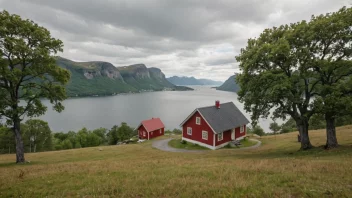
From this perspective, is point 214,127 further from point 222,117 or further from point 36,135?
point 36,135

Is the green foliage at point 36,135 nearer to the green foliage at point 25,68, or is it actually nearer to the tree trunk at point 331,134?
the green foliage at point 25,68

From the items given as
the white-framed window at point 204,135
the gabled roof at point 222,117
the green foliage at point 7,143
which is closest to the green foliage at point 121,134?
the green foliage at point 7,143

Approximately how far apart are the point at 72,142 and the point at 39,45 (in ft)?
191

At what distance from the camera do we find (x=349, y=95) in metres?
18.6

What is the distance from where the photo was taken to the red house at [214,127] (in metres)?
37.1

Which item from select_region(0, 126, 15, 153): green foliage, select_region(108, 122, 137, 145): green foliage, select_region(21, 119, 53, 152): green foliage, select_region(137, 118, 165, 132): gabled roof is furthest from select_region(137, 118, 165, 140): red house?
select_region(0, 126, 15, 153): green foliage

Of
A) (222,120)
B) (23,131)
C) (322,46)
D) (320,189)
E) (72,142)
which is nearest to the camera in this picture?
(320,189)

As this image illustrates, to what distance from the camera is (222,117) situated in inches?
1601

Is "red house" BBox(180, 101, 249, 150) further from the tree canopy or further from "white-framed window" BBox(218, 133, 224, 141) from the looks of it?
the tree canopy

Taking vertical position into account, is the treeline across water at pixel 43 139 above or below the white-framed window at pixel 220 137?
below

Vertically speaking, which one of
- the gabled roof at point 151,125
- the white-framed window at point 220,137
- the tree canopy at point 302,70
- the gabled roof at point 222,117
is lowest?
the white-framed window at point 220,137

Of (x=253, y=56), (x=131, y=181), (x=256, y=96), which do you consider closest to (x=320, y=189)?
(x=131, y=181)

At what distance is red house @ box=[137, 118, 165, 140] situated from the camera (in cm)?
5428

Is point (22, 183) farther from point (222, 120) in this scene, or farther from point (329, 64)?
point (222, 120)
